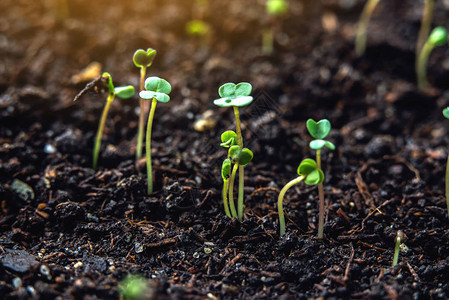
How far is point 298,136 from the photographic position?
1.90 metres

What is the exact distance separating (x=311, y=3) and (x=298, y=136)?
1.28 m

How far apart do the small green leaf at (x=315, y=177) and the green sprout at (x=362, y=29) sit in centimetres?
142

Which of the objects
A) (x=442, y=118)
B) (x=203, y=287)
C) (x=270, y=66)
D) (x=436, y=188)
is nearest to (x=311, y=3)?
(x=270, y=66)

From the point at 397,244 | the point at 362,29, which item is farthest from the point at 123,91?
the point at 362,29

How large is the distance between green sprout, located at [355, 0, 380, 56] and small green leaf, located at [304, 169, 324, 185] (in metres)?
1.42

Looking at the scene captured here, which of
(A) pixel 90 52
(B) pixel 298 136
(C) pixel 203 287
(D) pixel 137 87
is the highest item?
(A) pixel 90 52

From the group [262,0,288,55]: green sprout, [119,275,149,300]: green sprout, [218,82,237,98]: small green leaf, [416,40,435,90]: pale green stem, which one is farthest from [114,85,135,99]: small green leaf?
[416,40,435,90]: pale green stem

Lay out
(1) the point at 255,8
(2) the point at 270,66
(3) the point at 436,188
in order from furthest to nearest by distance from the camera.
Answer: (1) the point at 255,8
(2) the point at 270,66
(3) the point at 436,188

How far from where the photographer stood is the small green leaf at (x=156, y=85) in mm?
1341

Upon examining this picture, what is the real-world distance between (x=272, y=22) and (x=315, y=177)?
5.21ft

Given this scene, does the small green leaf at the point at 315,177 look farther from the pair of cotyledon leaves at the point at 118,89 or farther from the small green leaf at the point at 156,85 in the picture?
the pair of cotyledon leaves at the point at 118,89

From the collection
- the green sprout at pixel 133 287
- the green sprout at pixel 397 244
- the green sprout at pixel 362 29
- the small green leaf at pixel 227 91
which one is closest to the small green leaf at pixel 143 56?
the small green leaf at pixel 227 91

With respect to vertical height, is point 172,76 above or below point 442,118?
above

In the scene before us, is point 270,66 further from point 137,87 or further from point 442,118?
point 442,118
